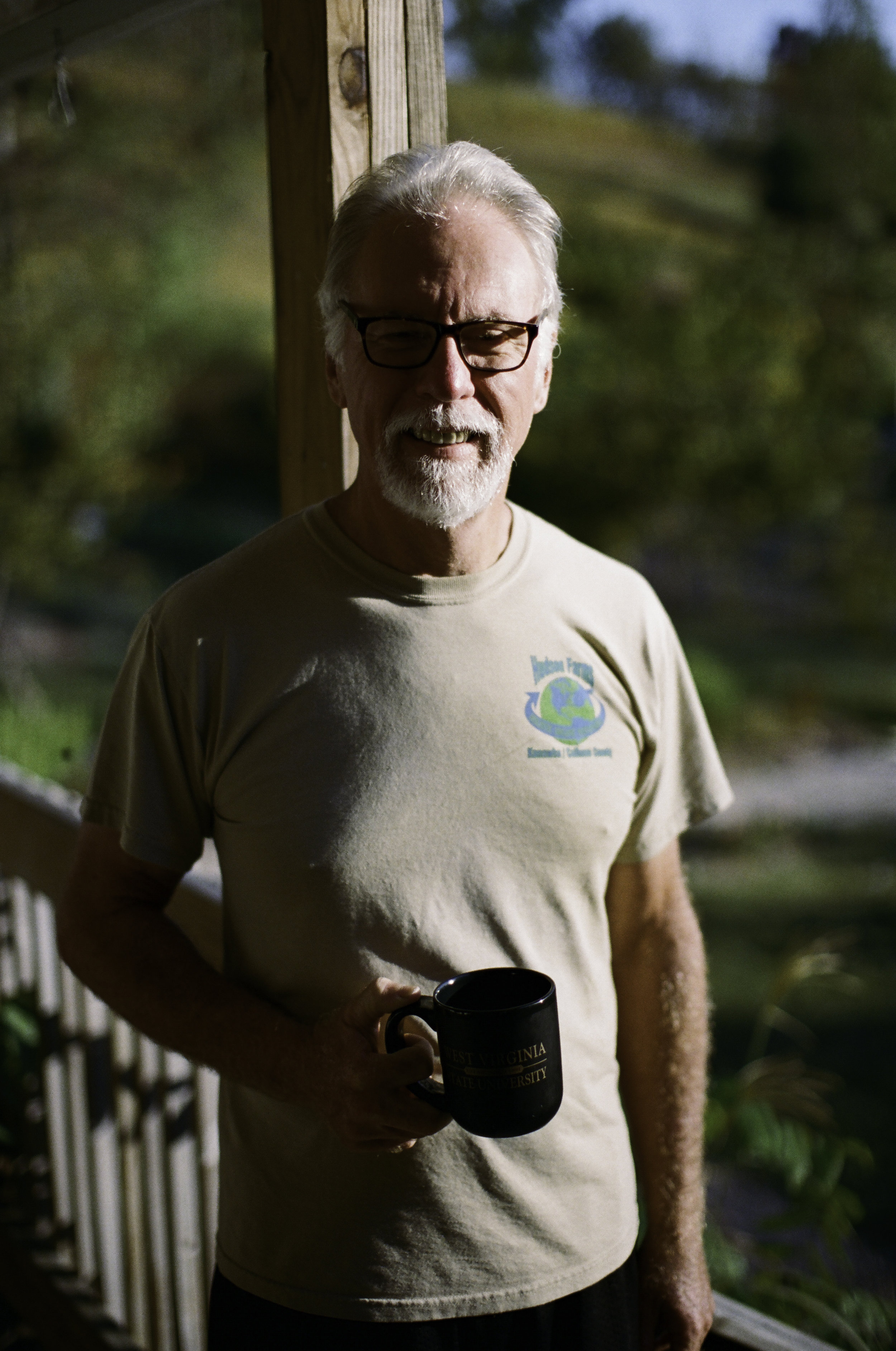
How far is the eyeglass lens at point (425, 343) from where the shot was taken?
1128 mm

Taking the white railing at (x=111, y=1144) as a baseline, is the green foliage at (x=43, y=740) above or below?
below

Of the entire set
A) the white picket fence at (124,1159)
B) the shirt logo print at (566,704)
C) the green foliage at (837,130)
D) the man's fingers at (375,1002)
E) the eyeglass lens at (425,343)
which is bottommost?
the white picket fence at (124,1159)

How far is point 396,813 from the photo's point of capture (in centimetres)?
112

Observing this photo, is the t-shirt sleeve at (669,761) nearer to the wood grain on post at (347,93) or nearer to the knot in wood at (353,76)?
the wood grain on post at (347,93)

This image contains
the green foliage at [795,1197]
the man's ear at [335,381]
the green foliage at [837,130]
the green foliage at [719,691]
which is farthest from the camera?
the green foliage at [837,130]

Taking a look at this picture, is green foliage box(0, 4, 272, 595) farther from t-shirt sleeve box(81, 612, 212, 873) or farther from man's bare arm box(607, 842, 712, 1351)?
man's bare arm box(607, 842, 712, 1351)

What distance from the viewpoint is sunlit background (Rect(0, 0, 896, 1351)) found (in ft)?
34.7

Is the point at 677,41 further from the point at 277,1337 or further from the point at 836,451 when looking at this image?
the point at 277,1337

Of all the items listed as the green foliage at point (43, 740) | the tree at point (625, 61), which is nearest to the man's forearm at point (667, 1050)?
the green foliage at point (43, 740)

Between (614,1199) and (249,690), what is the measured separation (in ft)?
2.15

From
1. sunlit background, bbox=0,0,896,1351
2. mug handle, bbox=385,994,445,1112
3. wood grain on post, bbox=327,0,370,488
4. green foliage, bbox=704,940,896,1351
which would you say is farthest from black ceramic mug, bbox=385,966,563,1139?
sunlit background, bbox=0,0,896,1351

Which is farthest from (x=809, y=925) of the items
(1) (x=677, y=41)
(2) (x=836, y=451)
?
(1) (x=677, y=41)

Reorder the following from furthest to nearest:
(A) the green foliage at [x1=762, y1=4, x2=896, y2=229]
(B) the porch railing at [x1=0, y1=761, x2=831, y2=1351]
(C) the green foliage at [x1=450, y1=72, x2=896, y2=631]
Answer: (A) the green foliage at [x1=762, y1=4, x2=896, y2=229] < (C) the green foliage at [x1=450, y1=72, x2=896, y2=631] < (B) the porch railing at [x1=0, y1=761, x2=831, y2=1351]

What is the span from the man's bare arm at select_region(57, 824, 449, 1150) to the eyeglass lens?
0.56 m
